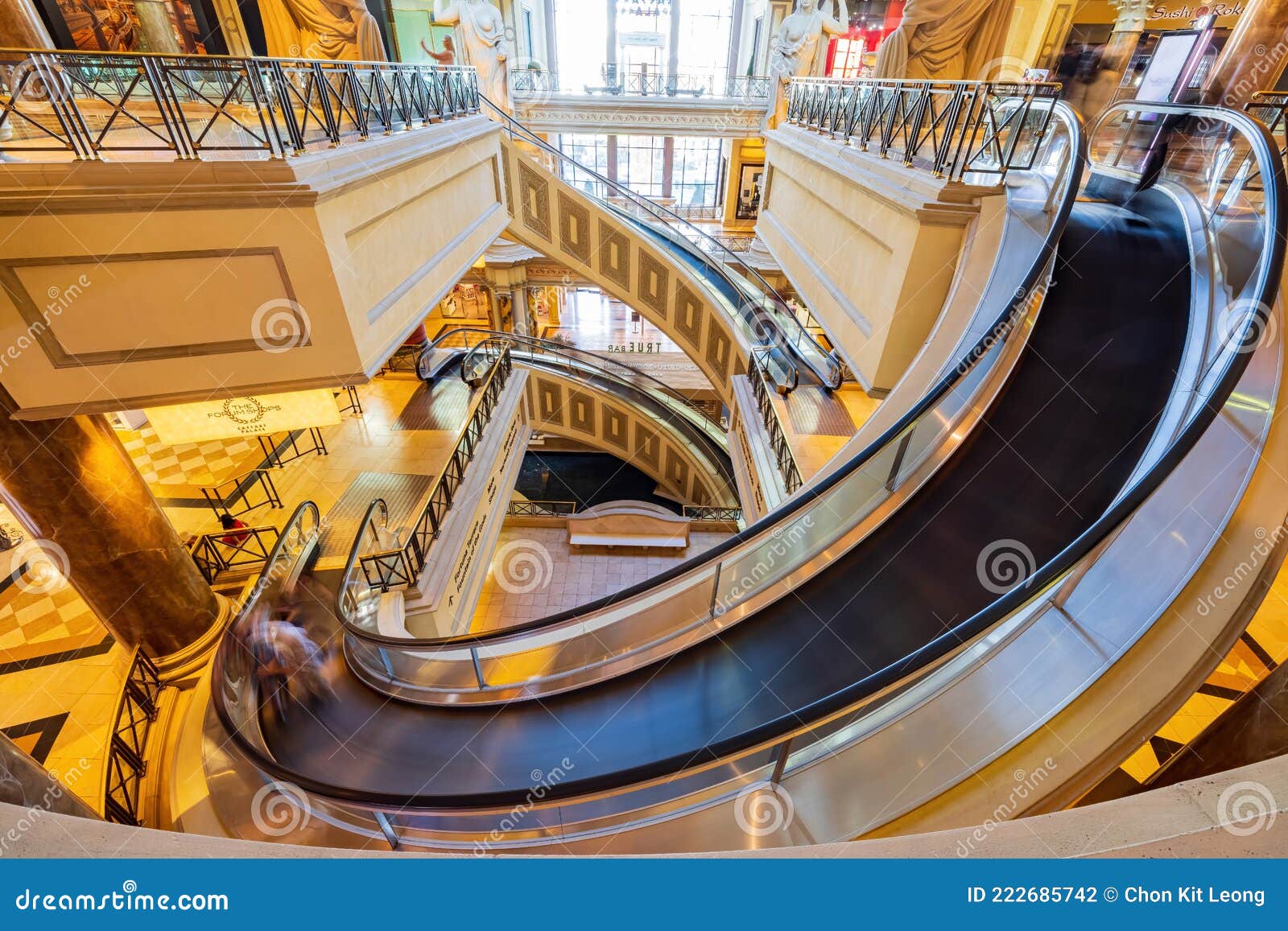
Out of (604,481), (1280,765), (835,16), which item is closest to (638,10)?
(835,16)

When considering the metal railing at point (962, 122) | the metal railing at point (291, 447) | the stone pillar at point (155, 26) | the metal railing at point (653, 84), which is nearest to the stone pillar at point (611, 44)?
the metal railing at point (653, 84)

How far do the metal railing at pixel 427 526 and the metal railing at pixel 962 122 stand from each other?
15.4ft

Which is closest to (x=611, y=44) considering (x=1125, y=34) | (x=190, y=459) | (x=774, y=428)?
(x=1125, y=34)

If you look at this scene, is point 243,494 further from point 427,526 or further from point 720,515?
point 720,515

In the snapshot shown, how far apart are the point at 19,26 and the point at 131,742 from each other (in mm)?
4681

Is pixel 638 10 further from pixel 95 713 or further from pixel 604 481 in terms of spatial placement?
pixel 95 713

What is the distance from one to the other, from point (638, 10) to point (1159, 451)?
15.7m

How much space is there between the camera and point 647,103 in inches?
456

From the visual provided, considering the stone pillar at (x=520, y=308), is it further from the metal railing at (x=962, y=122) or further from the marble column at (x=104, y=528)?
the metal railing at (x=962, y=122)

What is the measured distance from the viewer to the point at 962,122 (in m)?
3.69

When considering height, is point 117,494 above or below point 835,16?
below

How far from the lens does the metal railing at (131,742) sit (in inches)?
123

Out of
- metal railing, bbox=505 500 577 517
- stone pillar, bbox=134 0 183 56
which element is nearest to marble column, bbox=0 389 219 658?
metal railing, bbox=505 500 577 517

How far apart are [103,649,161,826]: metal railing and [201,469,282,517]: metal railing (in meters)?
2.20
